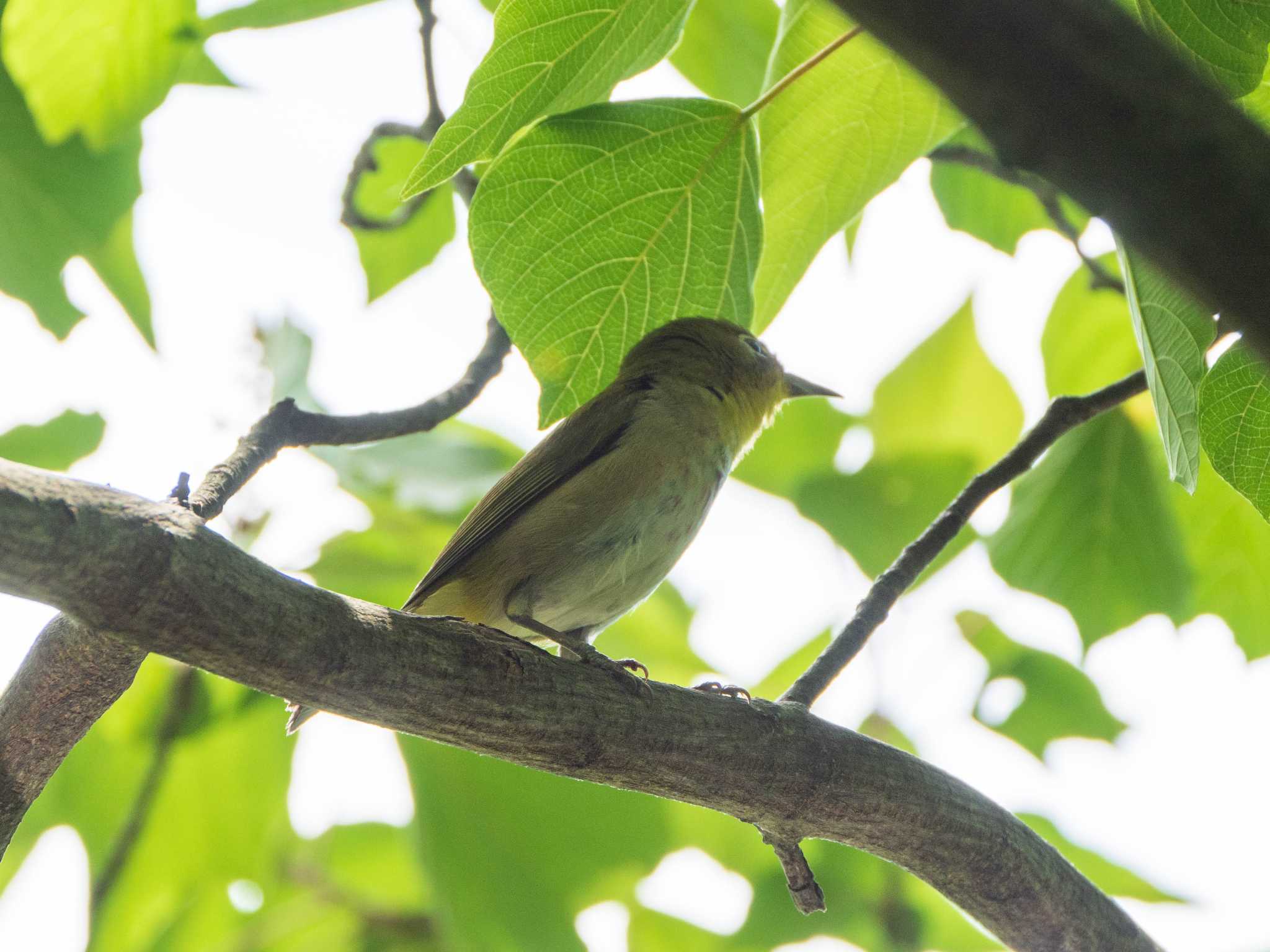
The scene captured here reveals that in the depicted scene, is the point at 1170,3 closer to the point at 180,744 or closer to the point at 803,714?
the point at 803,714

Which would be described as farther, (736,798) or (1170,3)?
(736,798)

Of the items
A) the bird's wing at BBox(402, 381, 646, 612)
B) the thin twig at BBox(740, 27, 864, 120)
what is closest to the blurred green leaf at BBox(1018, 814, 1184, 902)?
the bird's wing at BBox(402, 381, 646, 612)

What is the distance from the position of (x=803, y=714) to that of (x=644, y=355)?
8.68ft

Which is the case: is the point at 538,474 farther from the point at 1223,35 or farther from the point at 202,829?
→ the point at 1223,35

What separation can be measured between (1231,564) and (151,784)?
398cm

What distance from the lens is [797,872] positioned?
2.72 meters

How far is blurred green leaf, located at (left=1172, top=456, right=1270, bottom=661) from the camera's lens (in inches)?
150

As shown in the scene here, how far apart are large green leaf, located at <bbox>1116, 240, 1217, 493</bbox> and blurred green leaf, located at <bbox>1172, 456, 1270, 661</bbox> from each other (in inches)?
67.9

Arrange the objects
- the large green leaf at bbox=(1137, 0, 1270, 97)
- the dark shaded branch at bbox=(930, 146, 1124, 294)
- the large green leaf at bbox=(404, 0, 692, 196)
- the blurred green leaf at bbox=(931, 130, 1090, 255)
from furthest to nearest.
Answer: the blurred green leaf at bbox=(931, 130, 1090, 255) < the dark shaded branch at bbox=(930, 146, 1124, 294) < the large green leaf at bbox=(404, 0, 692, 196) < the large green leaf at bbox=(1137, 0, 1270, 97)

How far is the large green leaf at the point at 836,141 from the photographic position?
3.15m

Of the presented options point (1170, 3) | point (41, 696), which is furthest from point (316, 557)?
point (1170, 3)

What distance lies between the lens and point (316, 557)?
160 inches

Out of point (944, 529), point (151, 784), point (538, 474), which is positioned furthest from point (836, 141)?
point (151, 784)

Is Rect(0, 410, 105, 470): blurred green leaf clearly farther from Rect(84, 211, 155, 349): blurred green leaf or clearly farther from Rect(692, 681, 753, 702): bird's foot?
Rect(692, 681, 753, 702): bird's foot
